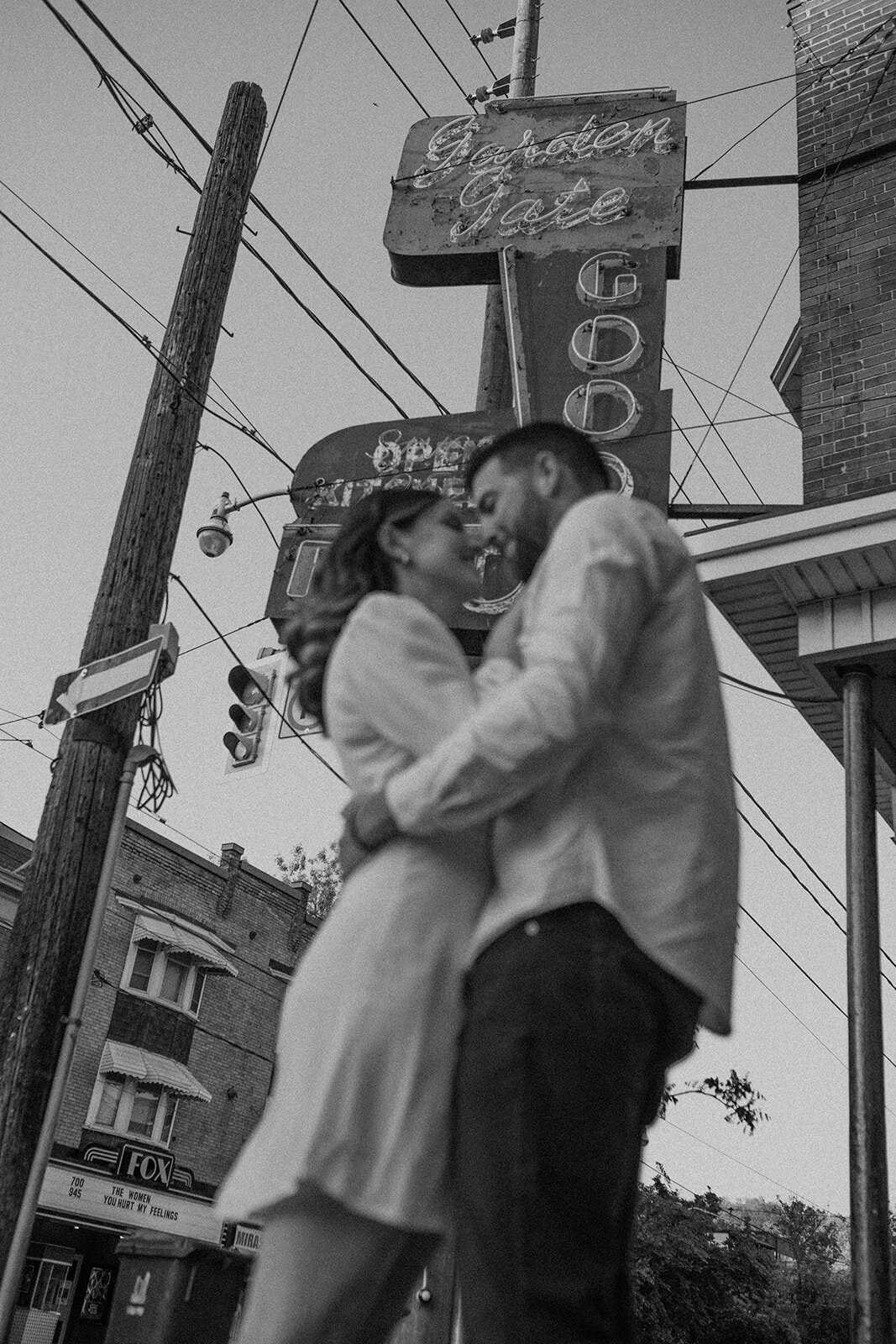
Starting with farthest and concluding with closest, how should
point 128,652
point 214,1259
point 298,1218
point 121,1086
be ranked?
point 121,1086 < point 128,652 < point 214,1259 < point 298,1218

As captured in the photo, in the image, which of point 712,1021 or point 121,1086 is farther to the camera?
point 121,1086

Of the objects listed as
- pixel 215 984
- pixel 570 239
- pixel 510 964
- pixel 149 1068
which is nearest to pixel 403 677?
pixel 510 964

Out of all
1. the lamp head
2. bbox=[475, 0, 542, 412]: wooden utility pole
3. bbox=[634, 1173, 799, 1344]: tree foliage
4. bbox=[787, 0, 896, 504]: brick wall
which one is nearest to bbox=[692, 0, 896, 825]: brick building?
bbox=[787, 0, 896, 504]: brick wall

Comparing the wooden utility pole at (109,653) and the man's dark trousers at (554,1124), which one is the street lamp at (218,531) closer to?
the wooden utility pole at (109,653)

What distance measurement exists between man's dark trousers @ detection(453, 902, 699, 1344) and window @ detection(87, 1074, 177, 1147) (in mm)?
24237

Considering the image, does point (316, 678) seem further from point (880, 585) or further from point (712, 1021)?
point (880, 585)

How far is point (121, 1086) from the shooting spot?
79.5ft

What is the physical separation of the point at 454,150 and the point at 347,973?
11537mm

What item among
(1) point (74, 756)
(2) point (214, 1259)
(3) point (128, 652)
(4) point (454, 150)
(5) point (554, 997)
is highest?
(4) point (454, 150)

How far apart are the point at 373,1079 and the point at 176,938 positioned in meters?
25.4

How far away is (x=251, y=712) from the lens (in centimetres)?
1023

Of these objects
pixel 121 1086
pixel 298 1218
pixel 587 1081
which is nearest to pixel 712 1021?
pixel 587 1081

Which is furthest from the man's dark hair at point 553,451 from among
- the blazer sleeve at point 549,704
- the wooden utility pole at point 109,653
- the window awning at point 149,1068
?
the window awning at point 149,1068

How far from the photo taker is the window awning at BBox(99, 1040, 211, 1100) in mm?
23859
